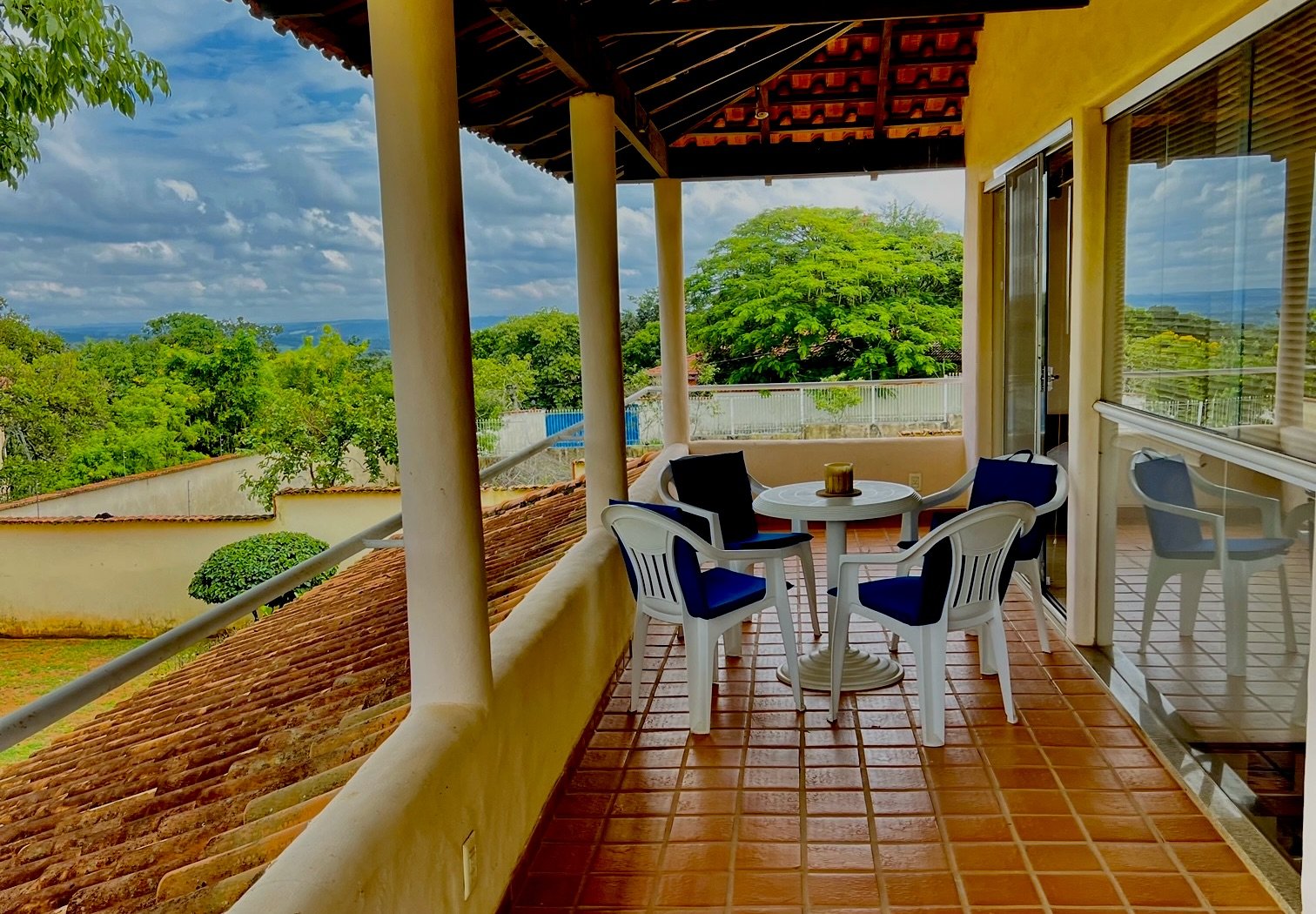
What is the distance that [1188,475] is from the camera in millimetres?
2975

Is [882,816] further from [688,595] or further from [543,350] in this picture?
[543,350]

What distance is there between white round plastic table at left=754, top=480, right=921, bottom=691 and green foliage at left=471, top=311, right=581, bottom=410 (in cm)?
2138

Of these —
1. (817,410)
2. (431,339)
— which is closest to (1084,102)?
(431,339)

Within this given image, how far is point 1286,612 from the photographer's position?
7.86 feet

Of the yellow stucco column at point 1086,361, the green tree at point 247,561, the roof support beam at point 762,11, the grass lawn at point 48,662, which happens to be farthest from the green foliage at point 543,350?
the roof support beam at point 762,11

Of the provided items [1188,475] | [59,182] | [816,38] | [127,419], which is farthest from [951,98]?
[59,182]

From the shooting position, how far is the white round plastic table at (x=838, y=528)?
382 centimetres

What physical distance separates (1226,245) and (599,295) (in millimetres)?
2223

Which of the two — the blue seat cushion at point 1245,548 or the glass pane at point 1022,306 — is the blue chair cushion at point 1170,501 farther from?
the glass pane at point 1022,306

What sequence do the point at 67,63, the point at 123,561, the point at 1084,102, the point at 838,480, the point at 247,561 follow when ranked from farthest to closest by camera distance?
1. the point at 247,561
2. the point at 123,561
3. the point at 67,63
4. the point at 838,480
5. the point at 1084,102

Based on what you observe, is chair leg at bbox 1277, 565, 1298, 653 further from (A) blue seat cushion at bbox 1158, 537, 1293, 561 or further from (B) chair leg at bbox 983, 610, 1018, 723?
(B) chair leg at bbox 983, 610, 1018, 723

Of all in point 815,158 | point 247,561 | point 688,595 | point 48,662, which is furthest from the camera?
point 48,662

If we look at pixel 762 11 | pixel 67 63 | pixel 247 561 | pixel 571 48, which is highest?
pixel 67 63

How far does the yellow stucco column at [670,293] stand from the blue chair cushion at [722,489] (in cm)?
230
